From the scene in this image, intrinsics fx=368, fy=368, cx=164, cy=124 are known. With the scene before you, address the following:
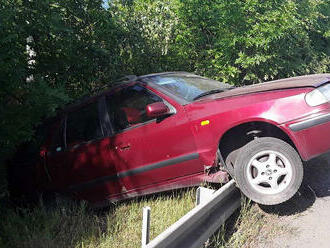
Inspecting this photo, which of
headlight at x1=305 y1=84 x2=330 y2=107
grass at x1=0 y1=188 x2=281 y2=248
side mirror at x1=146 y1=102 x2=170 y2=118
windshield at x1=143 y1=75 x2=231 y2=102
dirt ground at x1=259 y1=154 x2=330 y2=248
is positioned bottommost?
dirt ground at x1=259 y1=154 x2=330 y2=248

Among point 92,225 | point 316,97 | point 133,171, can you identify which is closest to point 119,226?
point 92,225

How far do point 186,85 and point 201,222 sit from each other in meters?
2.03

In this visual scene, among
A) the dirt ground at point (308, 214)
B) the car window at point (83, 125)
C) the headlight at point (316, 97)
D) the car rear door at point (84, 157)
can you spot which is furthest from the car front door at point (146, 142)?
the headlight at point (316, 97)

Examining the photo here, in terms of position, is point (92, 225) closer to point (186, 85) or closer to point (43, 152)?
point (43, 152)

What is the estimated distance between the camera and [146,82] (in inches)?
184

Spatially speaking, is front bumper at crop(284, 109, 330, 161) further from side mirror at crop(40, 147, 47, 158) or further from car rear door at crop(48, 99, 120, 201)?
side mirror at crop(40, 147, 47, 158)

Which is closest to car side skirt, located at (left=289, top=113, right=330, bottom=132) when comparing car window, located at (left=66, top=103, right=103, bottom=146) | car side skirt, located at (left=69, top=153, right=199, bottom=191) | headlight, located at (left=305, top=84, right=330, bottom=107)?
headlight, located at (left=305, top=84, right=330, bottom=107)

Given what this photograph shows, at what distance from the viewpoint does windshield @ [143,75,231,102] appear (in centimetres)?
452

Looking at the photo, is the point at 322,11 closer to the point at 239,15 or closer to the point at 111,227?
the point at 239,15

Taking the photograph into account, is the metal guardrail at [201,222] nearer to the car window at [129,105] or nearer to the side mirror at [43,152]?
the car window at [129,105]

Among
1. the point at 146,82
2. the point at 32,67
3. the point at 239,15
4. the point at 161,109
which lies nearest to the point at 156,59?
the point at 239,15

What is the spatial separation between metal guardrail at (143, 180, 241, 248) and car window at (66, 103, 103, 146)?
1885 mm

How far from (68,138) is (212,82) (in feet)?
7.25

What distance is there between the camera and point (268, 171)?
3764 mm
